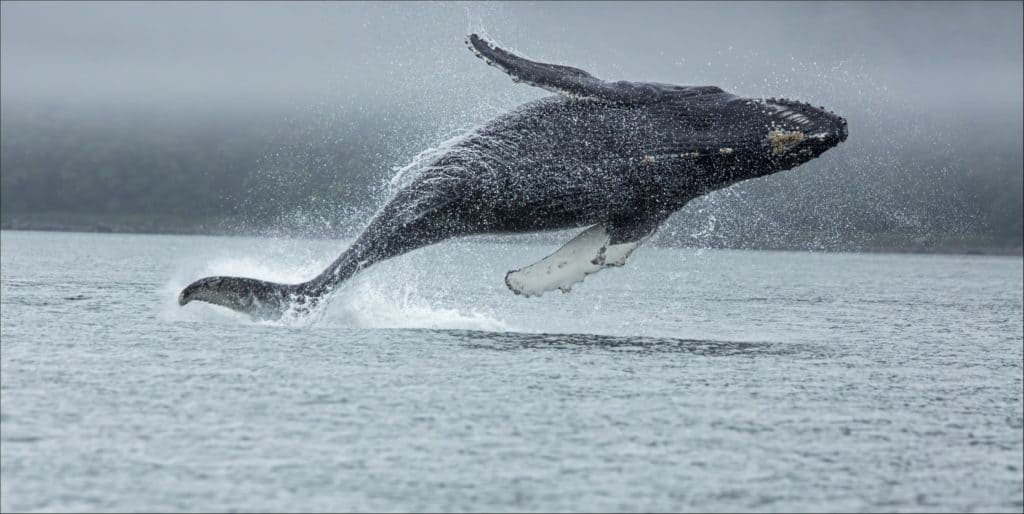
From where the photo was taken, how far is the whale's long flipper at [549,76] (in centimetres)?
1673

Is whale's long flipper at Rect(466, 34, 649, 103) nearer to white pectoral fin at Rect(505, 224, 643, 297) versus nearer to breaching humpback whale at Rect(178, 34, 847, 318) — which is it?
breaching humpback whale at Rect(178, 34, 847, 318)

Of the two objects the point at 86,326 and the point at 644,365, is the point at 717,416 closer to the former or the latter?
the point at 644,365

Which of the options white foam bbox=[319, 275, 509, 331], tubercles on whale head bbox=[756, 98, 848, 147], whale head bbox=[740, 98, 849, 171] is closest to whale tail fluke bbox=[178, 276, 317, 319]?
white foam bbox=[319, 275, 509, 331]

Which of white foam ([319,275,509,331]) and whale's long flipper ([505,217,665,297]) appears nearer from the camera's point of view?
whale's long flipper ([505,217,665,297])

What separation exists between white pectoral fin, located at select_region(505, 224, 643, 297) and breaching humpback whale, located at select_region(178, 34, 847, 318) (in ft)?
1.33

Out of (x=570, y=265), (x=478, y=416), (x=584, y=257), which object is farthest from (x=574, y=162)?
(x=478, y=416)

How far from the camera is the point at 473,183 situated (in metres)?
17.3

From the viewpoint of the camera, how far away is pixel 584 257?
18312mm

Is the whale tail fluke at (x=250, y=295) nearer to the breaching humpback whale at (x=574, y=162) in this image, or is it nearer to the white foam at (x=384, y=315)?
the breaching humpback whale at (x=574, y=162)

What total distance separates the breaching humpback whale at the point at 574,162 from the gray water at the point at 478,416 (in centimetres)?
102

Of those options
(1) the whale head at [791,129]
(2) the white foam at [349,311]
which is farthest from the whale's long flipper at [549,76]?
(2) the white foam at [349,311]

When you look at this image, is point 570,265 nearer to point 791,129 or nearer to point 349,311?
point 791,129

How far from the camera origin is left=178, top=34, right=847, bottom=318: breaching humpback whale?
1709 centimetres

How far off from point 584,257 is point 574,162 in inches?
66.7
